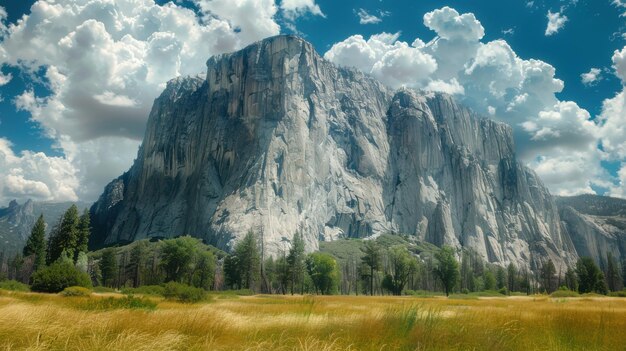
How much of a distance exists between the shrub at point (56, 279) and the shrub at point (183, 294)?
630 inches

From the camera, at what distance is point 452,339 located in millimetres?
9047

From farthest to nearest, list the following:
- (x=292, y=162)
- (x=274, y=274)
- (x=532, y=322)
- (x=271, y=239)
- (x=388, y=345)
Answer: (x=292, y=162)
(x=271, y=239)
(x=274, y=274)
(x=532, y=322)
(x=388, y=345)

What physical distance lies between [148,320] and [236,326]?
220cm

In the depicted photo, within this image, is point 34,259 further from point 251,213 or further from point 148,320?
point 148,320

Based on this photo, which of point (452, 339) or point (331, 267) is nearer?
point (452, 339)

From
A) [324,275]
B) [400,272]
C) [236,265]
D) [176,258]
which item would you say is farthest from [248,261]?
→ [400,272]

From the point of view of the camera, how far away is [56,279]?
39.7 metres

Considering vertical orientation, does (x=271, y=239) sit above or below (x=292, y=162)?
below

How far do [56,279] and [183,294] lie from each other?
18340 millimetres

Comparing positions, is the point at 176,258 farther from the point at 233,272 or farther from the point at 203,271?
the point at 233,272

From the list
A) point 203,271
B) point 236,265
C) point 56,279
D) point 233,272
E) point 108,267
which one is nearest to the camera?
point 56,279

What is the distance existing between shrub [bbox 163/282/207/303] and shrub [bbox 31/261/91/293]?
630 inches

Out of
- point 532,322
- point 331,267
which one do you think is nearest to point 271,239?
point 331,267

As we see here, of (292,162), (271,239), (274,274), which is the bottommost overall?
(274,274)
